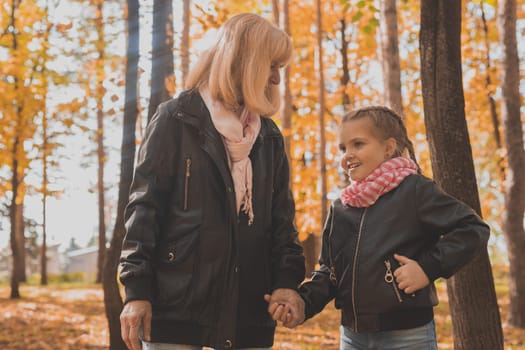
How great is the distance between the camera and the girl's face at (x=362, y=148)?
2586mm

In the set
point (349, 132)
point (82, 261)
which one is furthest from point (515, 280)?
point (82, 261)

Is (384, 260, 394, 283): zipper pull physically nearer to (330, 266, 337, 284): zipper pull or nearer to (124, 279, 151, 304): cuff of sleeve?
(330, 266, 337, 284): zipper pull

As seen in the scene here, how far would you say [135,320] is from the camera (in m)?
2.18

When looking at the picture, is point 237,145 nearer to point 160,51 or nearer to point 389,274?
point 389,274

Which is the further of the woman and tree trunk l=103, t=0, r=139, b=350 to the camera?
tree trunk l=103, t=0, r=139, b=350

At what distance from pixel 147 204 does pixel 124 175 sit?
372 centimetres

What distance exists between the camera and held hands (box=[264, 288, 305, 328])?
2.38m

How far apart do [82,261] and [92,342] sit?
75623 millimetres

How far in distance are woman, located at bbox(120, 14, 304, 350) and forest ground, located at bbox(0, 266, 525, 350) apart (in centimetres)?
487

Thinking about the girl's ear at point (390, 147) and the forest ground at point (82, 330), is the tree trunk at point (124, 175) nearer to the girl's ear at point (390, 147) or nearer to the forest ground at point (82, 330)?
the forest ground at point (82, 330)

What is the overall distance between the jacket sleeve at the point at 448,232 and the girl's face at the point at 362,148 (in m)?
0.29

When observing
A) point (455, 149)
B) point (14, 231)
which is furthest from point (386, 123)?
point (14, 231)

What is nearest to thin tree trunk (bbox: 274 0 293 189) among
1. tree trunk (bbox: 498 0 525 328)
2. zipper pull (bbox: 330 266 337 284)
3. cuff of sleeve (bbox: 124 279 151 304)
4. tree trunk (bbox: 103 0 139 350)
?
tree trunk (bbox: 498 0 525 328)

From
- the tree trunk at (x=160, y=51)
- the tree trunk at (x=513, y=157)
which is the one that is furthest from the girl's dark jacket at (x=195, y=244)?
the tree trunk at (x=513, y=157)
